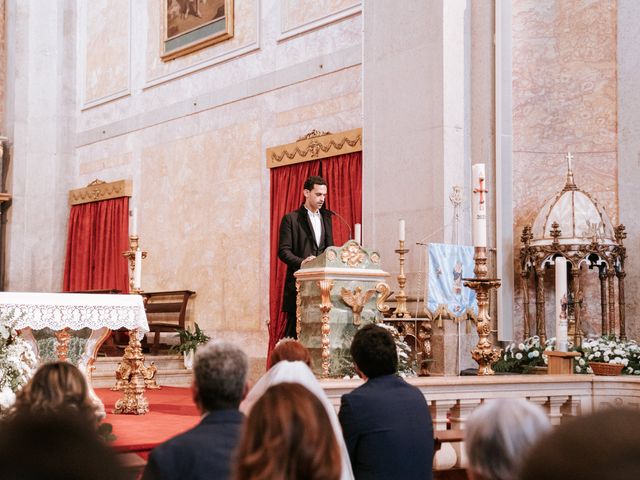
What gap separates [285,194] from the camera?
12398 millimetres

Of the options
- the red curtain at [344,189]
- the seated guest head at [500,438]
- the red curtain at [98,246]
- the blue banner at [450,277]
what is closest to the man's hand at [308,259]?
the blue banner at [450,277]

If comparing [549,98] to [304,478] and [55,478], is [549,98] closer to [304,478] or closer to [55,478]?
A: [304,478]

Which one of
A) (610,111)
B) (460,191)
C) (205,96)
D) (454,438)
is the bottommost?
(454,438)

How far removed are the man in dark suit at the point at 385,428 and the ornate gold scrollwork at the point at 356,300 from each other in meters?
3.62

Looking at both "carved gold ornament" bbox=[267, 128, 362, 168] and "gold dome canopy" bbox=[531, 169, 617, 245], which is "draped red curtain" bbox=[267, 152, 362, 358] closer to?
"carved gold ornament" bbox=[267, 128, 362, 168]

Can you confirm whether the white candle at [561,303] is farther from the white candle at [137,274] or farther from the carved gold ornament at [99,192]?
the carved gold ornament at [99,192]

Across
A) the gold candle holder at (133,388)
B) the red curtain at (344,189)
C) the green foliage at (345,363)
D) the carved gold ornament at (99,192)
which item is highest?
the carved gold ornament at (99,192)

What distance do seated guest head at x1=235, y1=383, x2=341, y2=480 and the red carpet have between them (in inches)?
139

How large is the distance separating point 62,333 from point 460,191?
4175 millimetres

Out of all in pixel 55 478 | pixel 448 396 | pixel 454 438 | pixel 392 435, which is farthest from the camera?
pixel 448 396

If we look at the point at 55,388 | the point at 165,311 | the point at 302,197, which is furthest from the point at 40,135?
the point at 55,388

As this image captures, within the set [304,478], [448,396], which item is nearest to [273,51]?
[448,396]

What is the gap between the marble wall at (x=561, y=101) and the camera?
9.83m

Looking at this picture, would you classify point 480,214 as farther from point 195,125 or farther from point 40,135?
point 40,135
